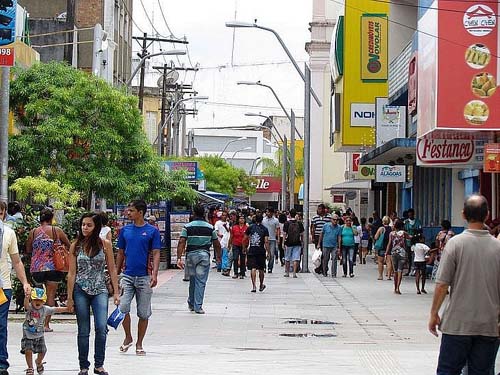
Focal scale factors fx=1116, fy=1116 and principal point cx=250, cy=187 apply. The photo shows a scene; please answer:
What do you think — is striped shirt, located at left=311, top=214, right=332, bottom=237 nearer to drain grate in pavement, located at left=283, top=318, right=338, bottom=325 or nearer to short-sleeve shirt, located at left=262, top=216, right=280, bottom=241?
short-sleeve shirt, located at left=262, top=216, right=280, bottom=241

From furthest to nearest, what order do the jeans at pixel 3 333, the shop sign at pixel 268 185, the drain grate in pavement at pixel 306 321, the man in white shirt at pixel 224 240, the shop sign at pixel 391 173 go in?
the shop sign at pixel 268 185 < the shop sign at pixel 391 173 < the man in white shirt at pixel 224 240 < the drain grate in pavement at pixel 306 321 < the jeans at pixel 3 333

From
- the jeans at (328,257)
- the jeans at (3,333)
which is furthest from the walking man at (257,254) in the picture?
the jeans at (3,333)

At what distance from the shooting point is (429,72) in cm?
2277

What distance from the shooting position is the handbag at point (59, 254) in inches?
603

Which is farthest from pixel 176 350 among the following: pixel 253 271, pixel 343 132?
pixel 343 132

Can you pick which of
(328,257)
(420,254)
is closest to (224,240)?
(328,257)

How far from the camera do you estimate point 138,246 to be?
13461 millimetres

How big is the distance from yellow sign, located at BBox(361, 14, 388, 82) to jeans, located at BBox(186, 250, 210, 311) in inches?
948

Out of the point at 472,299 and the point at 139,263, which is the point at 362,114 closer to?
the point at 139,263

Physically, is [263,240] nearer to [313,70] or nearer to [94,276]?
[94,276]

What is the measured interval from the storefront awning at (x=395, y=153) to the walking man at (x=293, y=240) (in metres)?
3.22

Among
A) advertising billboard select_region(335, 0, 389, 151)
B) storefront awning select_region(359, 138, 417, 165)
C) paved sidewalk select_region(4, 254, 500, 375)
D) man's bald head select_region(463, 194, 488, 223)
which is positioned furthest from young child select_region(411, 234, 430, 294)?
advertising billboard select_region(335, 0, 389, 151)

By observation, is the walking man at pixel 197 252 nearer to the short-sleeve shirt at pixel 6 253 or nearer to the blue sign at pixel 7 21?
the blue sign at pixel 7 21

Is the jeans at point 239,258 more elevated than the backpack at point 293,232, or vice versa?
the backpack at point 293,232
